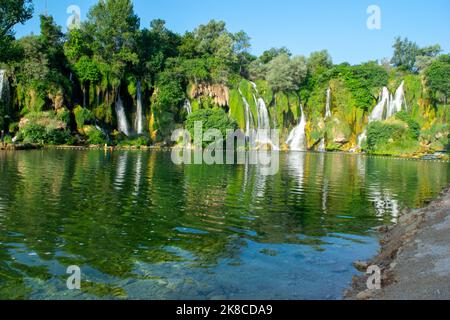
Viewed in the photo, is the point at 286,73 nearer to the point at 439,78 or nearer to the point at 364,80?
the point at 364,80

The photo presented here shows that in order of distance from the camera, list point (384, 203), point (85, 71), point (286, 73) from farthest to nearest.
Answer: point (286, 73) → point (85, 71) → point (384, 203)

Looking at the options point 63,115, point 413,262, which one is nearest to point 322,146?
point 63,115

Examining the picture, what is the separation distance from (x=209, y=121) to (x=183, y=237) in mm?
65908

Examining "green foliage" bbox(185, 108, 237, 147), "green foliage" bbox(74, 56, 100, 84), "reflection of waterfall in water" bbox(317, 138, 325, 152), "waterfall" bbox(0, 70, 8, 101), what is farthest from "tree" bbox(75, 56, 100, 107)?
"reflection of waterfall in water" bbox(317, 138, 325, 152)

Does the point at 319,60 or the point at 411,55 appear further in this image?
the point at 411,55

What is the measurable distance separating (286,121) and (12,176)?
7875 cm

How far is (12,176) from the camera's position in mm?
28078

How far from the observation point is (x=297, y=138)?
101m

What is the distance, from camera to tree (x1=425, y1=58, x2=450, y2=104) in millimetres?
91750

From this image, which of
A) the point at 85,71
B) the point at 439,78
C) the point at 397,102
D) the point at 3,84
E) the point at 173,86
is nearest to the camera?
the point at 3,84

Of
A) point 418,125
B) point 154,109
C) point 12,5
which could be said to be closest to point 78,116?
point 154,109

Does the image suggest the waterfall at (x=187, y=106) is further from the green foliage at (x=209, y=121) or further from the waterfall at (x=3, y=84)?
the waterfall at (x=3, y=84)
